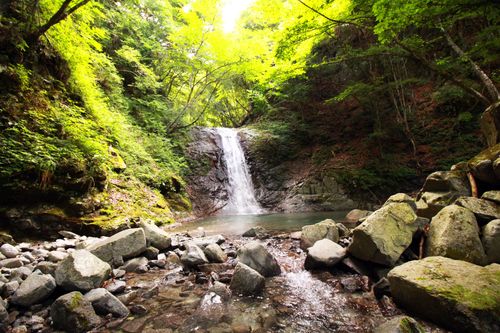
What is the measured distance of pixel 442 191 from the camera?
5.21 metres

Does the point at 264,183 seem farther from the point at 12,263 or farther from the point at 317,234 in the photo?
the point at 12,263

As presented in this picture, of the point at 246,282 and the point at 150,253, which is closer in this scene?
the point at 246,282

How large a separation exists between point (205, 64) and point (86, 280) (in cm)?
1141

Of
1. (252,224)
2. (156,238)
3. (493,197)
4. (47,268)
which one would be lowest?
(252,224)

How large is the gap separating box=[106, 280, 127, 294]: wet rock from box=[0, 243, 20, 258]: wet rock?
5.67 ft

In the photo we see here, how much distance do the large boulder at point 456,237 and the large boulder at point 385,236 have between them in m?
0.29

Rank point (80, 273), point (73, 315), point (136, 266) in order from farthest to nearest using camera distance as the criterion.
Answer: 1. point (136, 266)
2. point (80, 273)
3. point (73, 315)

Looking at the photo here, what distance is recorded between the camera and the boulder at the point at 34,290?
2.75 metres

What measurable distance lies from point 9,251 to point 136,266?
71.1 inches

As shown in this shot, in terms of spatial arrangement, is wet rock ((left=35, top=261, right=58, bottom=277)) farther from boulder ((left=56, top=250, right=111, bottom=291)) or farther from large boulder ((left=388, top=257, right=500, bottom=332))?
large boulder ((left=388, top=257, right=500, bottom=332))

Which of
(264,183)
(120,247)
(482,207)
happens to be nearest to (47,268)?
(120,247)

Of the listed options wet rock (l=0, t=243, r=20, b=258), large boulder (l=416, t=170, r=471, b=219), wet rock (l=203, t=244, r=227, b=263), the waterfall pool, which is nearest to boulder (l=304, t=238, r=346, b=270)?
wet rock (l=203, t=244, r=227, b=263)

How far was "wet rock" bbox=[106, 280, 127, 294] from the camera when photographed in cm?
324

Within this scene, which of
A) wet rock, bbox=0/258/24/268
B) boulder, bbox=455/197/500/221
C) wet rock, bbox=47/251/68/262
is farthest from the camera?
wet rock, bbox=47/251/68/262
